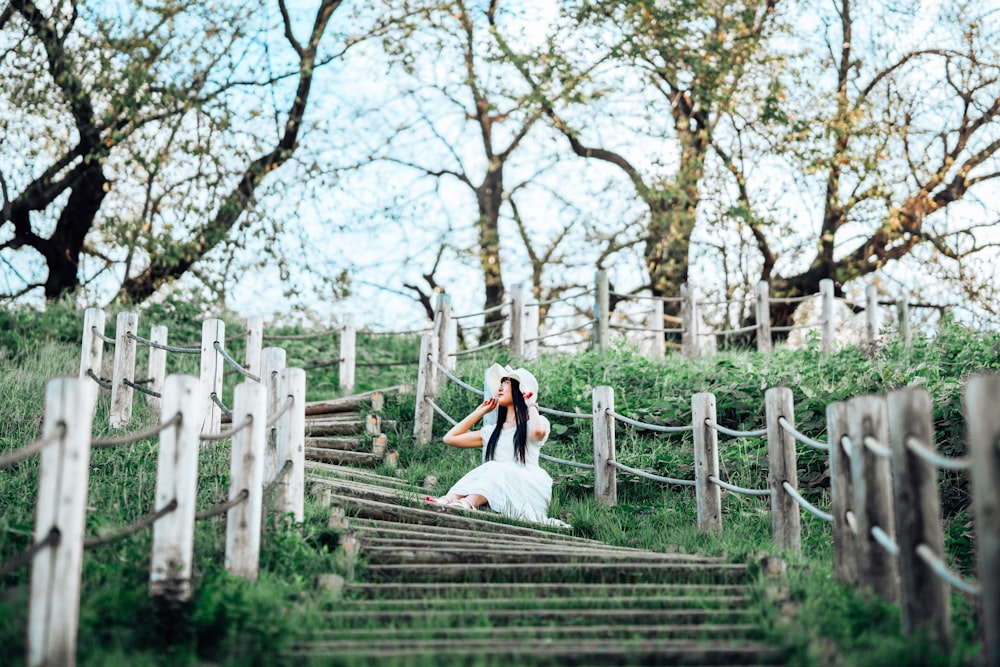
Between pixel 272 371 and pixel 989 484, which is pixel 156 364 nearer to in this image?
pixel 272 371

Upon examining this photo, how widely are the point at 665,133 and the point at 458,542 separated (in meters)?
11.7

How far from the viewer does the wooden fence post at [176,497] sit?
466cm

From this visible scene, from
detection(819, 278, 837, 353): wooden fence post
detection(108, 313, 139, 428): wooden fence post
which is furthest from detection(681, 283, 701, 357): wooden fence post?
detection(108, 313, 139, 428): wooden fence post

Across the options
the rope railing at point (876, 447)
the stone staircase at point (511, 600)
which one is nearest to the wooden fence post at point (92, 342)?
the stone staircase at point (511, 600)

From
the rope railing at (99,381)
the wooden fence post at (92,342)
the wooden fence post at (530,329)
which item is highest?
the wooden fence post at (530,329)

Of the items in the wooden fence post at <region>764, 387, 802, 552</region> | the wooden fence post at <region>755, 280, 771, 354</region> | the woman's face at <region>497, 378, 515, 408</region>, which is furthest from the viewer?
the wooden fence post at <region>755, 280, 771, 354</region>

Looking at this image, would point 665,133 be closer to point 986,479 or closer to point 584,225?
point 584,225

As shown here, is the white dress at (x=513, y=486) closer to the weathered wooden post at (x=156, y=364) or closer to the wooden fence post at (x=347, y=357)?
the weathered wooden post at (x=156, y=364)

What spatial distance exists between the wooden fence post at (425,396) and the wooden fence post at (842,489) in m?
5.94

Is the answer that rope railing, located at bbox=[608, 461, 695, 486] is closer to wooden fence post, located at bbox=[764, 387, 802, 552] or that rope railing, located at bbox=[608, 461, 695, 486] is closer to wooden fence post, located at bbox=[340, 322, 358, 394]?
wooden fence post, located at bbox=[764, 387, 802, 552]

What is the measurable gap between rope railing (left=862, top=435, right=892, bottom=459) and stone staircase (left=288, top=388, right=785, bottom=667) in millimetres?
958

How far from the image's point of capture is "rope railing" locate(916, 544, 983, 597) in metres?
3.78

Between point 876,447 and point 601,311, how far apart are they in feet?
30.3

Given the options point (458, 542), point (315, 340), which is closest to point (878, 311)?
point (315, 340)
